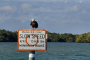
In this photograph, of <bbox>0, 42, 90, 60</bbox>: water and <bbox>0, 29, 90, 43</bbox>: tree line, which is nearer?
<bbox>0, 42, 90, 60</bbox>: water

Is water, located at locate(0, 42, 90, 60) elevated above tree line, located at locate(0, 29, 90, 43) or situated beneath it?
situated beneath

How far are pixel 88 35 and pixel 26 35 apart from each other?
171672mm

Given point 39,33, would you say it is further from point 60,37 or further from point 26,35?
point 60,37

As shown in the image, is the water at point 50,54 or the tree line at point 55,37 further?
the tree line at point 55,37

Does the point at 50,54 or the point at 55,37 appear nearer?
the point at 50,54

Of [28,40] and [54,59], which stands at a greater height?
[28,40]

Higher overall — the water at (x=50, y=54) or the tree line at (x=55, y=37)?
the tree line at (x=55, y=37)

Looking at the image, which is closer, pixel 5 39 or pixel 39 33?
pixel 39 33

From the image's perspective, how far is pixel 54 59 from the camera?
132 feet

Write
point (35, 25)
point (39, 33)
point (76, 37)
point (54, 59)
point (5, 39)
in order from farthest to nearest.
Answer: point (76, 37)
point (5, 39)
point (54, 59)
point (35, 25)
point (39, 33)

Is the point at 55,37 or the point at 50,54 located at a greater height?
the point at 55,37

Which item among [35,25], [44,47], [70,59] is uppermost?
[35,25]

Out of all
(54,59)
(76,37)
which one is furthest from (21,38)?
(76,37)

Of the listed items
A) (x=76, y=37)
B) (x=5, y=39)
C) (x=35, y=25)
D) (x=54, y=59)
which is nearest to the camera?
(x=35, y=25)
